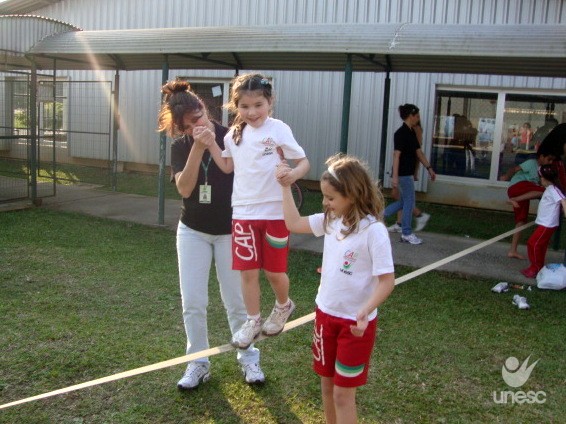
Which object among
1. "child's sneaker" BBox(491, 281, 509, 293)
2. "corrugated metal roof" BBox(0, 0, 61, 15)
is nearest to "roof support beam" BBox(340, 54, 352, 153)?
"child's sneaker" BBox(491, 281, 509, 293)

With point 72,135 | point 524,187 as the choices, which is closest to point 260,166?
point 524,187

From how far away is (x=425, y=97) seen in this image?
12.1m

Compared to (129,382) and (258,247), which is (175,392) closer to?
(129,382)

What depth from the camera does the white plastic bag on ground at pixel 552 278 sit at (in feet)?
21.1

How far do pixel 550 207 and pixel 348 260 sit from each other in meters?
4.56

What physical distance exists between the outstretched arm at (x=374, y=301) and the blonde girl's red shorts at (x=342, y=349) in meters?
0.11

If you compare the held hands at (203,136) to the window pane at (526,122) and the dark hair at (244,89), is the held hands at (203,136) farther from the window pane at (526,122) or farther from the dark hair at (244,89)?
the window pane at (526,122)

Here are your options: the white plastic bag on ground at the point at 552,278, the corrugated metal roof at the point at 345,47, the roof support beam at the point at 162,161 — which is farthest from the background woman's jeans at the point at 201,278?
the roof support beam at the point at 162,161

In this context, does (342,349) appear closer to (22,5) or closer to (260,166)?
(260,166)

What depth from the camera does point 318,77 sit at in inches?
517

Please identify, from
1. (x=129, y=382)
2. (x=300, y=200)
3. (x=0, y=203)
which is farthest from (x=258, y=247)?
(x=0, y=203)

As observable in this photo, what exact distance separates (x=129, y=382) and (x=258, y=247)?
1329mm

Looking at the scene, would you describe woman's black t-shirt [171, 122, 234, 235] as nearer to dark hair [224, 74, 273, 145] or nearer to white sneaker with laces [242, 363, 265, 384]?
dark hair [224, 74, 273, 145]

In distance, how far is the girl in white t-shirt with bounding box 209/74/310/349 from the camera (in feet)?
11.4
